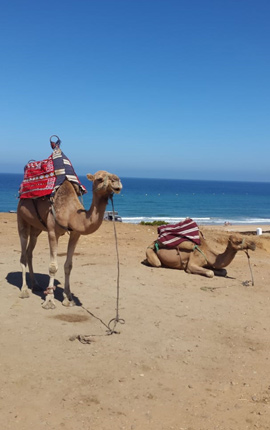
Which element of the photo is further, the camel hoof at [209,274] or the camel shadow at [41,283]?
the camel hoof at [209,274]

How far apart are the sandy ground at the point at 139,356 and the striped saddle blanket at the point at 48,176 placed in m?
2.09

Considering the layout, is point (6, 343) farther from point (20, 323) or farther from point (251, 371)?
point (251, 371)

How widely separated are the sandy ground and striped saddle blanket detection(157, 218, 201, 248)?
45.4 inches

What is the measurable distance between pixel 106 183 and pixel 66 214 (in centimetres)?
119

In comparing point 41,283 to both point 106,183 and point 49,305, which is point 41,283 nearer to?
point 49,305

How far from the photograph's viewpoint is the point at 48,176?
26.6ft

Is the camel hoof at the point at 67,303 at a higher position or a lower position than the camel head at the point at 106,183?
lower

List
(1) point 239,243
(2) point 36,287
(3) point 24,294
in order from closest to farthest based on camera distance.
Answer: (3) point 24,294, (2) point 36,287, (1) point 239,243

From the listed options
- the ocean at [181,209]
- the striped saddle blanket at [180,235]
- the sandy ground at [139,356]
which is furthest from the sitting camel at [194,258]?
the ocean at [181,209]

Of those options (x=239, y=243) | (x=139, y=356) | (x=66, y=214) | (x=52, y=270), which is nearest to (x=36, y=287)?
(x=52, y=270)

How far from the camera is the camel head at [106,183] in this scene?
6902 mm

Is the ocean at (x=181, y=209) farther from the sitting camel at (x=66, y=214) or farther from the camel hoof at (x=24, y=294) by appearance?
the sitting camel at (x=66, y=214)

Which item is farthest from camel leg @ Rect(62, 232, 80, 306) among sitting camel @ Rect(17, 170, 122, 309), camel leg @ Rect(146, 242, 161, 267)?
camel leg @ Rect(146, 242, 161, 267)

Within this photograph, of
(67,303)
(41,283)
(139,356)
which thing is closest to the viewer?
(139,356)
